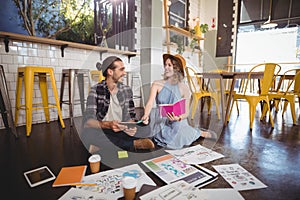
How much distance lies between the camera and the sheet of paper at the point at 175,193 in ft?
2.63

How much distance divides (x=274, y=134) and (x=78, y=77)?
2.09 metres

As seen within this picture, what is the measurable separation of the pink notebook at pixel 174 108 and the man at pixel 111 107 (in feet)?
0.59

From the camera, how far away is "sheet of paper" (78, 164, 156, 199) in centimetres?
84

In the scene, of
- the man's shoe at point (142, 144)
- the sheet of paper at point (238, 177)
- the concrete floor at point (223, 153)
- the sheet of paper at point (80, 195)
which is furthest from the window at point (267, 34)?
the sheet of paper at point (80, 195)

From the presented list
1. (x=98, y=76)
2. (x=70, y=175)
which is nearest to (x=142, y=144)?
(x=70, y=175)

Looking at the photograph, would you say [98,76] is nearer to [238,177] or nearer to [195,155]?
[195,155]

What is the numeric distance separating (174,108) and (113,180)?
20.6 inches

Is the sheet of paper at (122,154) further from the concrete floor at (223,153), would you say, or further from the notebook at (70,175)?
the notebook at (70,175)

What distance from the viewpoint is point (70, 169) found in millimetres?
1045

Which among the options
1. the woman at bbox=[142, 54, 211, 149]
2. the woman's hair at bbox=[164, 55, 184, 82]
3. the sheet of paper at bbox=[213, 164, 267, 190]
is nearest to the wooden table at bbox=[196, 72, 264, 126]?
the woman at bbox=[142, 54, 211, 149]

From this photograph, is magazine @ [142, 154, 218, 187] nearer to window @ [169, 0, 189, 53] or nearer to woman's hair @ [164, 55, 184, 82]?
woman's hair @ [164, 55, 184, 82]

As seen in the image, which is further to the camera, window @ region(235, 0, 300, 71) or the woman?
window @ region(235, 0, 300, 71)

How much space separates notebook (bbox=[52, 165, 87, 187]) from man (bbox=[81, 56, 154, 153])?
0.79 feet

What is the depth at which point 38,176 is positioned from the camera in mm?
978
